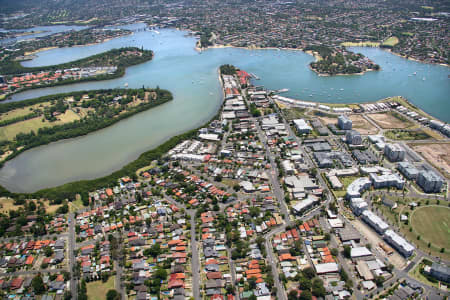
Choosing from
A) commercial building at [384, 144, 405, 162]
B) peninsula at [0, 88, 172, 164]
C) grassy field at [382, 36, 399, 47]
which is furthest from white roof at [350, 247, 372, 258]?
grassy field at [382, 36, 399, 47]

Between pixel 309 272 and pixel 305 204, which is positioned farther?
pixel 305 204

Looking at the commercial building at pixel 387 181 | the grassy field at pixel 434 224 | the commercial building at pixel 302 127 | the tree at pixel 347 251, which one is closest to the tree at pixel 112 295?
the tree at pixel 347 251

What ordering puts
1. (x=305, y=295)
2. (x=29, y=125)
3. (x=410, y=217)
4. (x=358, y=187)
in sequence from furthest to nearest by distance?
(x=29, y=125), (x=358, y=187), (x=410, y=217), (x=305, y=295)

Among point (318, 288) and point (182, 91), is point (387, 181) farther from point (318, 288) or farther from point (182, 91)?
point (182, 91)

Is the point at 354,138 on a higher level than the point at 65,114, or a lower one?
lower

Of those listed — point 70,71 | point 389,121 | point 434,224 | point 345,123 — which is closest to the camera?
point 434,224

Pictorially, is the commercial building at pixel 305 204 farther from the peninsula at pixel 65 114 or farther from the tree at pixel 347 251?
the peninsula at pixel 65 114

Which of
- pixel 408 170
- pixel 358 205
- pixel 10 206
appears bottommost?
pixel 10 206


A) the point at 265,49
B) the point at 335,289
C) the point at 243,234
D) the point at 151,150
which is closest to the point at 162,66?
the point at 265,49

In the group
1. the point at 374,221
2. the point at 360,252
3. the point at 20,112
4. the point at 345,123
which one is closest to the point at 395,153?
the point at 345,123
